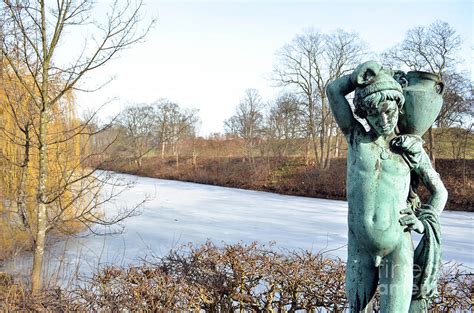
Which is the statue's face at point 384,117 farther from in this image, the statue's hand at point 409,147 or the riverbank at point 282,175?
the riverbank at point 282,175

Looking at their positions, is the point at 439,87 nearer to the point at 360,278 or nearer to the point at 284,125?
the point at 360,278

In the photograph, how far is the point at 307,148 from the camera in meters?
25.5

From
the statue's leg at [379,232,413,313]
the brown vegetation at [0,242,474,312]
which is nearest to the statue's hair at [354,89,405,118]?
the statue's leg at [379,232,413,313]

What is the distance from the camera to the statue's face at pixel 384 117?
1.66m

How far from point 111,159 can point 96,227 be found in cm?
535

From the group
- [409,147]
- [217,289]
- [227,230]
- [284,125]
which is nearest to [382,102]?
[409,147]

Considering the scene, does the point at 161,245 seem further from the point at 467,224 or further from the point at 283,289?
the point at 467,224

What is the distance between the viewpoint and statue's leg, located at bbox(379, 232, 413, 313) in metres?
1.72

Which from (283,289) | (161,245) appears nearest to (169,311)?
(283,289)

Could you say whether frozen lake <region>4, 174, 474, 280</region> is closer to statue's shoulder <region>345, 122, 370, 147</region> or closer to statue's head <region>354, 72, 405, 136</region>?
statue's shoulder <region>345, 122, 370, 147</region>

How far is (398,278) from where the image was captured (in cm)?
172

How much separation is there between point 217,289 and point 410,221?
1933 mm

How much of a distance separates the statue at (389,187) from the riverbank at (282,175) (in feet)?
43.2

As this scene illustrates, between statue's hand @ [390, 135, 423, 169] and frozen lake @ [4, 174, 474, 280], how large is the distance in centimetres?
364
